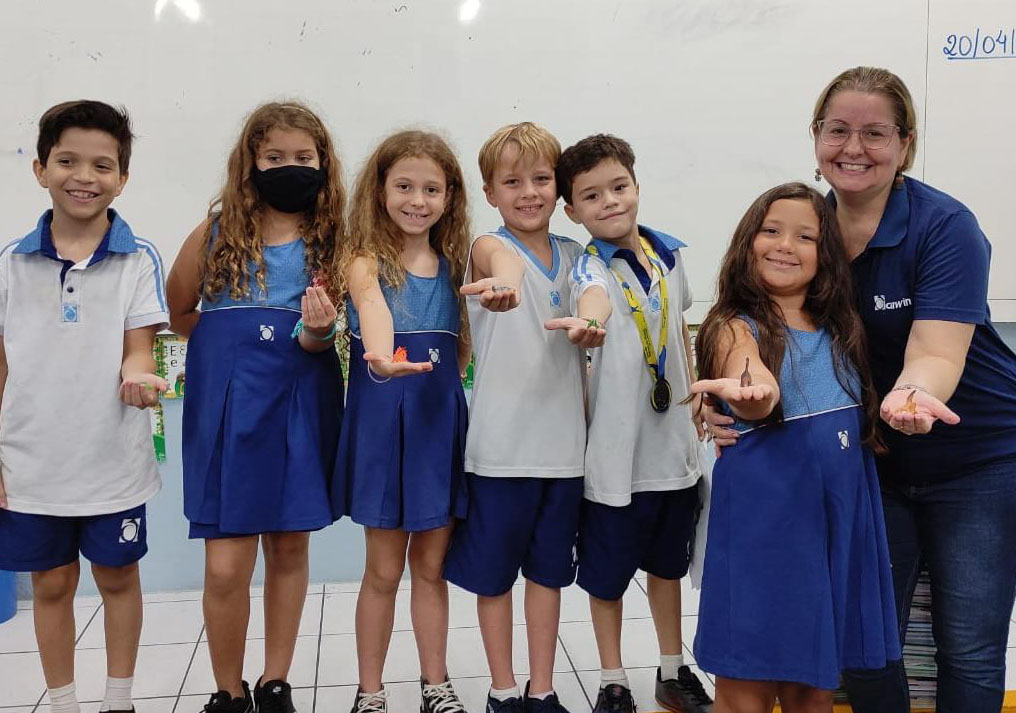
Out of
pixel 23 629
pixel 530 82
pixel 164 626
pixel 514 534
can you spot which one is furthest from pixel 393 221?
pixel 23 629

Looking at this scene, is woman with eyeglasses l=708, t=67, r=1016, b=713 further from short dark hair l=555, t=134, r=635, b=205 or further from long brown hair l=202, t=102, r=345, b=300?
long brown hair l=202, t=102, r=345, b=300

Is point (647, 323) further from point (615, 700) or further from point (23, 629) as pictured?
point (23, 629)

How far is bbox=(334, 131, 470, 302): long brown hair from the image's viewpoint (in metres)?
1.85

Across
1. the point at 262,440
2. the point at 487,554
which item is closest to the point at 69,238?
the point at 262,440

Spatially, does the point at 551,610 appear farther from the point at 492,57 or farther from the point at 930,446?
the point at 492,57

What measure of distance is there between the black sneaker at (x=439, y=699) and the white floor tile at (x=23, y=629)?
1147mm

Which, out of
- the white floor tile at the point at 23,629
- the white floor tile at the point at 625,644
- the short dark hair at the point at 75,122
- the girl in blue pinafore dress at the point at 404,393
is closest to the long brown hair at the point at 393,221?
the girl in blue pinafore dress at the point at 404,393

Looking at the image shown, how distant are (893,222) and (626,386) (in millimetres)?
585

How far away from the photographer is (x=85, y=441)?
69.5 inches

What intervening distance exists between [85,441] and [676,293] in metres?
1.27

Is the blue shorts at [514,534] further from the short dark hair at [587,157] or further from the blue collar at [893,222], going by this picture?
the blue collar at [893,222]

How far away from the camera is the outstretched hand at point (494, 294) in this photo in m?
1.62

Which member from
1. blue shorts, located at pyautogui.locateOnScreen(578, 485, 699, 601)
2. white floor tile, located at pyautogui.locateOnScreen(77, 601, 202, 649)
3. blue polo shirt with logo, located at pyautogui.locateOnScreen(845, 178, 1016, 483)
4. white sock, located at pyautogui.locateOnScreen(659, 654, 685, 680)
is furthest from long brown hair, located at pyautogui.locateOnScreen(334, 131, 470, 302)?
white floor tile, located at pyautogui.locateOnScreen(77, 601, 202, 649)

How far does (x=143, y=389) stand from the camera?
1.73 m
